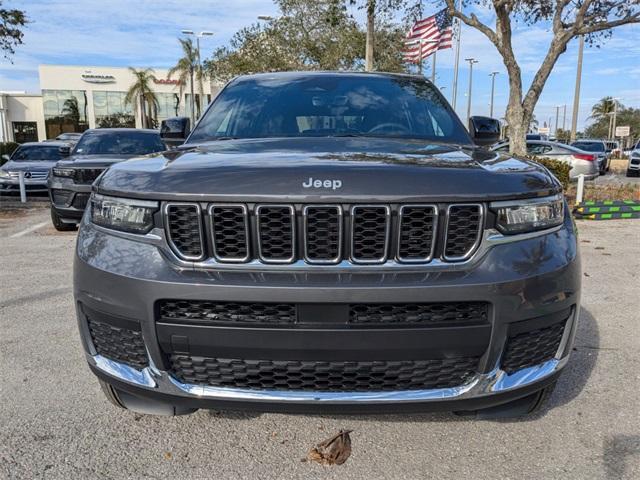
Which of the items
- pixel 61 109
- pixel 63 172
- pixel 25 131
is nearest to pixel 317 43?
pixel 63 172

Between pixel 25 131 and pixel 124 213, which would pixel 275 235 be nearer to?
pixel 124 213

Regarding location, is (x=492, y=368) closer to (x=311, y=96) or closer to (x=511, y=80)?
(x=311, y=96)

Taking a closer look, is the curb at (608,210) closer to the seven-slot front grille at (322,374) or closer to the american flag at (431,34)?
the american flag at (431,34)

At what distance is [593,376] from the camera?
323 centimetres

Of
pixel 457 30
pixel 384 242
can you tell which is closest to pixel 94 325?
pixel 384 242

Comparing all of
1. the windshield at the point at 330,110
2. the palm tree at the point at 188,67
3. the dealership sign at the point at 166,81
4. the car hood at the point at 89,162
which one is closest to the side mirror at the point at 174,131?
the windshield at the point at 330,110

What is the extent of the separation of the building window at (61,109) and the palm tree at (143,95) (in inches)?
221

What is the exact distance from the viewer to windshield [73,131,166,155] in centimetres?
924

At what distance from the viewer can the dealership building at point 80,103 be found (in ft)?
179

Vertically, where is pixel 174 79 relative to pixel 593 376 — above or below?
above

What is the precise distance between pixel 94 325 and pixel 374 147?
1.44m

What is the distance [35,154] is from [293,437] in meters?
13.6

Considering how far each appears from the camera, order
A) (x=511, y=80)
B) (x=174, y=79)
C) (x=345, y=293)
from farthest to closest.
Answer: (x=174, y=79) → (x=511, y=80) → (x=345, y=293)

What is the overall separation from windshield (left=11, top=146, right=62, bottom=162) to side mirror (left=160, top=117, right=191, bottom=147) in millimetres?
11523
